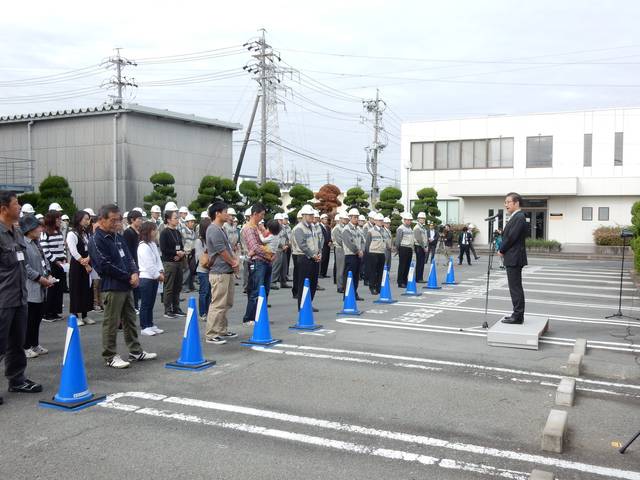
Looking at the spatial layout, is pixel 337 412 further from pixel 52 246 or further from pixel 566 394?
pixel 52 246

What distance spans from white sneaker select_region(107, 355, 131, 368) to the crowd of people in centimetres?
1

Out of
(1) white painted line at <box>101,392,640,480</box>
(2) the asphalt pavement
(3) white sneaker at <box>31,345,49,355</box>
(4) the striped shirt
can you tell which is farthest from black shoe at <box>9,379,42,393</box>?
(4) the striped shirt

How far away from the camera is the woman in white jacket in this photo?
8844 millimetres

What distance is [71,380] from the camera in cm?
547

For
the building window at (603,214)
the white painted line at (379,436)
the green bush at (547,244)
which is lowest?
the white painted line at (379,436)

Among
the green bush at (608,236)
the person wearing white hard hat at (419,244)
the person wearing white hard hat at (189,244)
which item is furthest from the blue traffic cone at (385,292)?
the green bush at (608,236)

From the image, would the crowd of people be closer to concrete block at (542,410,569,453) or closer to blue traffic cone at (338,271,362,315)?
blue traffic cone at (338,271,362,315)

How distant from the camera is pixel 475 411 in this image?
5.45m

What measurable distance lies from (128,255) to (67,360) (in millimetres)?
1891

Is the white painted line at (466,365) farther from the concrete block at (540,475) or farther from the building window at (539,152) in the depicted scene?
the building window at (539,152)

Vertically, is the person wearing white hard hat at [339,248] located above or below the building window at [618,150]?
below

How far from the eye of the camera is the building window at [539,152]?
37.6m

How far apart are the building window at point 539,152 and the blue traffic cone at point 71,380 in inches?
1463

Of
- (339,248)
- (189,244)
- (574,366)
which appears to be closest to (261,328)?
(574,366)
